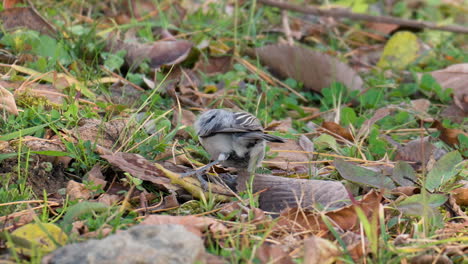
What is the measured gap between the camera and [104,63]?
4.86 m

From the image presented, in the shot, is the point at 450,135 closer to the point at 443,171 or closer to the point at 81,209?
the point at 443,171

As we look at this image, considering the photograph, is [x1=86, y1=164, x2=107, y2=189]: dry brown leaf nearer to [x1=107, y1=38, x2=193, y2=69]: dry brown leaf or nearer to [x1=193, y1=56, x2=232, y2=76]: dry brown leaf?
[x1=107, y1=38, x2=193, y2=69]: dry brown leaf

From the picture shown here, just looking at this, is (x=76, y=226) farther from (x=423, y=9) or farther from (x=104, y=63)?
(x=423, y=9)

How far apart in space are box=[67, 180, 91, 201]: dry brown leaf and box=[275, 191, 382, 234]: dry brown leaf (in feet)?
3.15

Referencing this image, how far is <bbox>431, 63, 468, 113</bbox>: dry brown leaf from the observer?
5.34 m

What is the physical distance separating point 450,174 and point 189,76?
7.62 feet

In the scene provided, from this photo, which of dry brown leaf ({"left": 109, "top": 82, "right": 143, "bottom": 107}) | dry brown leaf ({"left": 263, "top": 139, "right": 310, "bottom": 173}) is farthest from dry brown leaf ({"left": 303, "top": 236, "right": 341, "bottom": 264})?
dry brown leaf ({"left": 109, "top": 82, "right": 143, "bottom": 107})

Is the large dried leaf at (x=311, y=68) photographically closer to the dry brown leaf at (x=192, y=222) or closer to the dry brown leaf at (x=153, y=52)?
the dry brown leaf at (x=153, y=52)

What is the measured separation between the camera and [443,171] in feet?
11.9

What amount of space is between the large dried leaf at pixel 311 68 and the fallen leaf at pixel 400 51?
31.5 inches

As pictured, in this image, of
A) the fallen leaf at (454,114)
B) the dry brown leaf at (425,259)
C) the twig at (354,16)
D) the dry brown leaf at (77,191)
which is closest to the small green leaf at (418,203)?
the dry brown leaf at (425,259)

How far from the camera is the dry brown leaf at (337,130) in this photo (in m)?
4.56

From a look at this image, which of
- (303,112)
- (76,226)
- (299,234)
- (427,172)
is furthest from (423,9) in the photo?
(76,226)

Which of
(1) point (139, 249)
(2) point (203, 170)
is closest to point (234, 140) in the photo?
(2) point (203, 170)
